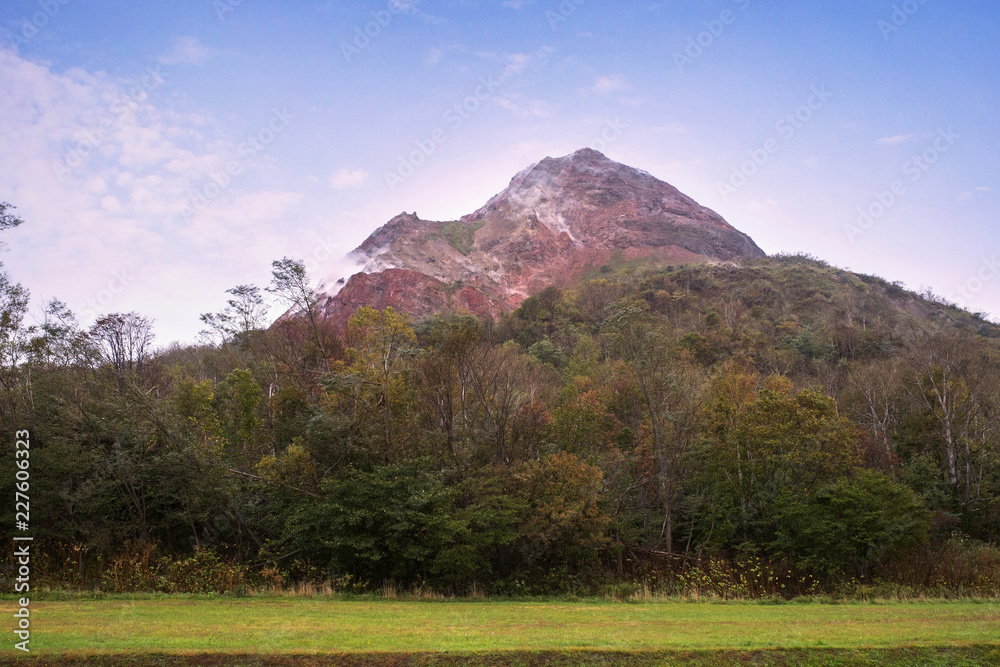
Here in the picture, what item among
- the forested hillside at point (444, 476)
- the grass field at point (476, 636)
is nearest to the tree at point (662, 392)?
the forested hillside at point (444, 476)

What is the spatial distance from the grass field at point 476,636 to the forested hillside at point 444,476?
683cm

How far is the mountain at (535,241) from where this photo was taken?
105250 millimetres

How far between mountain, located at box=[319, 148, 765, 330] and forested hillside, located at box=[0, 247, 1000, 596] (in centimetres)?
7168

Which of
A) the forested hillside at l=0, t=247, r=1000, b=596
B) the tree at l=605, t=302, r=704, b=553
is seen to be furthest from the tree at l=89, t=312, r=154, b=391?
the tree at l=605, t=302, r=704, b=553

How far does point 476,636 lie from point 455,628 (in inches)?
37.2

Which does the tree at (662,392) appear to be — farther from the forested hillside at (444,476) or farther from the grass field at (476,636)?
the grass field at (476,636)

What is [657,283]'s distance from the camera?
90.1 meters

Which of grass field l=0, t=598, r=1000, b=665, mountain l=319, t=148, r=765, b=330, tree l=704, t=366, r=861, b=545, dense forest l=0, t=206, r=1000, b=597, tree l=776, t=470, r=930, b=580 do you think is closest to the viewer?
grass field l=0, t=598, r=1000, b=665

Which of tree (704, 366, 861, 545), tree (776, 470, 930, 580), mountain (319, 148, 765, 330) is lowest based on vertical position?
Result: tree (776, 470, 930, 580)

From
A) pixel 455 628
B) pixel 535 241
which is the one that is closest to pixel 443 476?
pixel 455 628

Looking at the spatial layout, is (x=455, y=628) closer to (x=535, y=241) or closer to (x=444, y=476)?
(x=444, y=476)

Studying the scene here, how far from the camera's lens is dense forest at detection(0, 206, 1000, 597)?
20.1 metres

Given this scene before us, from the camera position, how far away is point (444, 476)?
71.0 feet

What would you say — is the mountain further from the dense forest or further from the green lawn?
the green lawn
